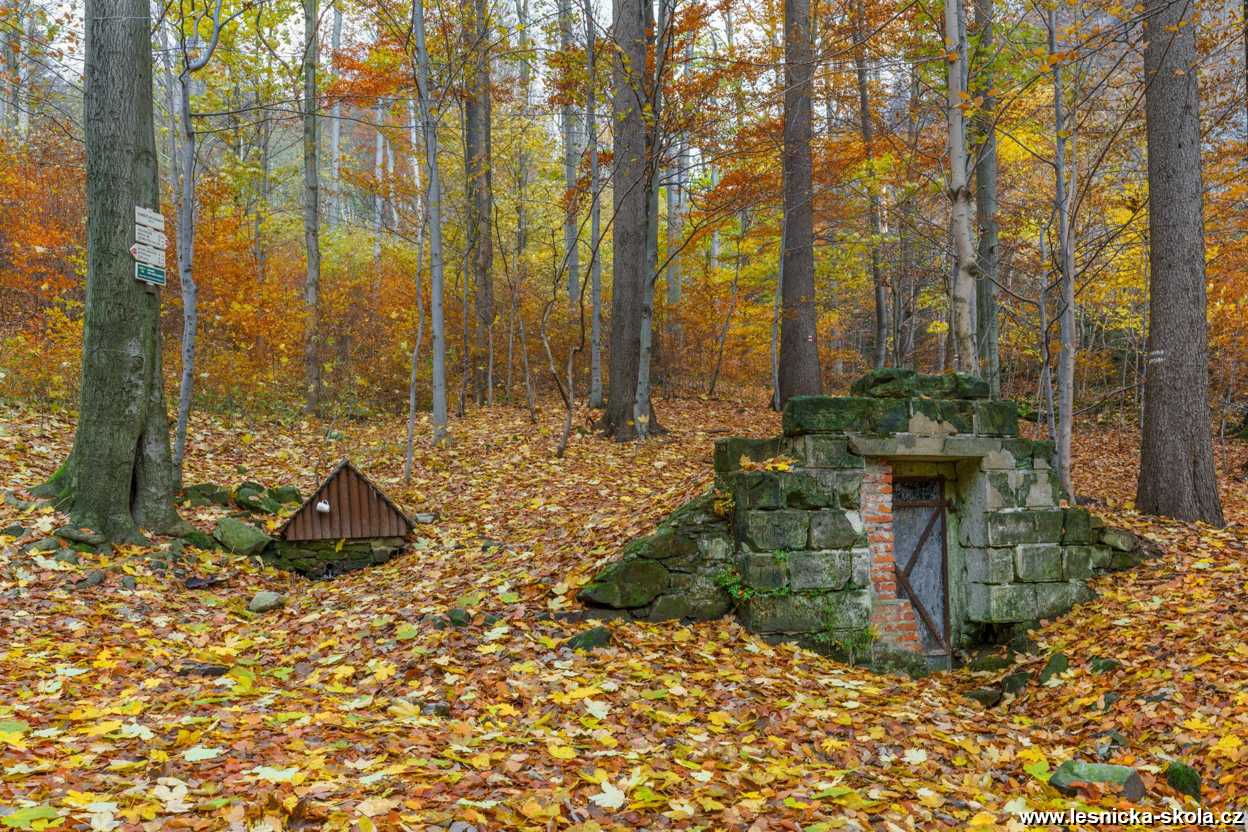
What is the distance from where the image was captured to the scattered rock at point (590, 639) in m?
5.25

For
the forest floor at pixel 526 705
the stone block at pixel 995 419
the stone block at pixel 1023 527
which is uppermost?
the stone block at pixel 995 419

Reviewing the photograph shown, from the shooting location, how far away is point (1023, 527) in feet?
21.0

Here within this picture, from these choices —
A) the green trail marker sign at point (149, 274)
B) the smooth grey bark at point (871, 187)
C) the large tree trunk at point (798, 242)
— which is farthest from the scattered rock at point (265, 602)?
the smooth grey bark at point (871, 187)

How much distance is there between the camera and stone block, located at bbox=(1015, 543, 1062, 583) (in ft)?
20.9

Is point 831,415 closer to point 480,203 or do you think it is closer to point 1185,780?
point 1185,780

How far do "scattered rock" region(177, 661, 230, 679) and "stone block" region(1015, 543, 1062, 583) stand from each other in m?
6.17

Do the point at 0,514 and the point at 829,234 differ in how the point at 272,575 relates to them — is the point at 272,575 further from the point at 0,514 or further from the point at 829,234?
the point at 829,234

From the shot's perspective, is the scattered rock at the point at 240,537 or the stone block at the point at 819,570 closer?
the stone block at the point at 819,570

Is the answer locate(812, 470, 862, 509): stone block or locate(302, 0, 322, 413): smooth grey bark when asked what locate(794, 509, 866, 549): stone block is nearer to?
locate(812, 470, 862, 509): stone block

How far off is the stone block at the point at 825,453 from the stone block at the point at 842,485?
0.06 m

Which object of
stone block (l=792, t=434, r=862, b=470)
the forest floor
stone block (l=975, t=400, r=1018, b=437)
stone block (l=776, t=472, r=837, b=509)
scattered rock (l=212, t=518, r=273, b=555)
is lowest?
the forest floor

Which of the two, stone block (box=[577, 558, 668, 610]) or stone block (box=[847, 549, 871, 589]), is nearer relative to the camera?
stone block (box=[577, 558, 668, 610])

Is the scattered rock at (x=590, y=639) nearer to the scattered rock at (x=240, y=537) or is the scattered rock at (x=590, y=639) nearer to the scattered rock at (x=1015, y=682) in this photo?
the scattered rock at (x=1015, y=682)

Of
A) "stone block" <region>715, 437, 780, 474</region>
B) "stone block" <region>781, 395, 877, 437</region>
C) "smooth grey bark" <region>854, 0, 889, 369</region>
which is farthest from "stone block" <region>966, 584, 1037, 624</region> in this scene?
"smooth grey bark" <region>854, 0, 889, 369</region>
